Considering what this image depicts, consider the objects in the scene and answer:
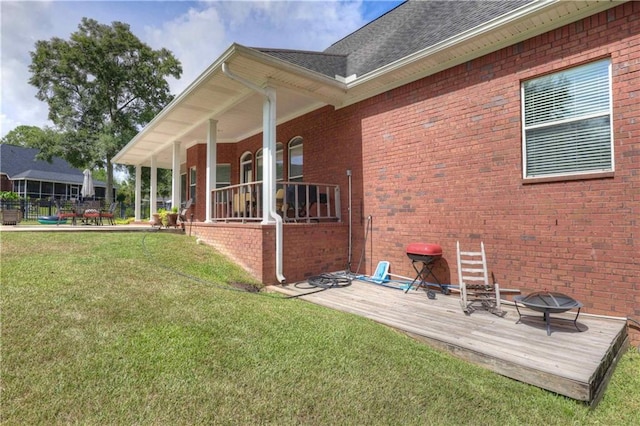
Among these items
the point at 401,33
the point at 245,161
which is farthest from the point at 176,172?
the point at 401,33

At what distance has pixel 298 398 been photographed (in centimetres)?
238

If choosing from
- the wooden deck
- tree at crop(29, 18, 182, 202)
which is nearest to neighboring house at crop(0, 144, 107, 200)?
tree at crop(29, 18, 182, 202)

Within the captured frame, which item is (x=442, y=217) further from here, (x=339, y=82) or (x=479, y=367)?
(x=339, y=82)

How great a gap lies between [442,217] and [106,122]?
2585 centimetres

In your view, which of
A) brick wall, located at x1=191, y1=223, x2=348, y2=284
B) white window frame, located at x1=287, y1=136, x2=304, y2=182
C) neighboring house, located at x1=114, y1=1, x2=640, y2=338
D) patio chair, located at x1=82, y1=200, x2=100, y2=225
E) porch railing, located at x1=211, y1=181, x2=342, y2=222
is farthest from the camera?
patio chair, located at x1=82, y1=200, x2=100, y2=225

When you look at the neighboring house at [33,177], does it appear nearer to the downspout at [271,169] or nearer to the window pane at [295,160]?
the window pane at [295,160]

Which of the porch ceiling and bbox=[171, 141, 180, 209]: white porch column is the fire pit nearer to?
the porch ceiling

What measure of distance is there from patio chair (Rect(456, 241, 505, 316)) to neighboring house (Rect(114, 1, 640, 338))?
0.21 m

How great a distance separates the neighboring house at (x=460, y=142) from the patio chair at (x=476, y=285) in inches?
8.4

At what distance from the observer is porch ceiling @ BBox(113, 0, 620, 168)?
171 inches

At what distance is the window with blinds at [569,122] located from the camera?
3982mm

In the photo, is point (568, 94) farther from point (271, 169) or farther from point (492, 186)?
point (271, 169)

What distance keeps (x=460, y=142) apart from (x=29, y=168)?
35057mm

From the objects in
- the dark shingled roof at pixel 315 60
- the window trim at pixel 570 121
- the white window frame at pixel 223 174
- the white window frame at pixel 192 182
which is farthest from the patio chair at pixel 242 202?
the white window frame at pixel 192 182
